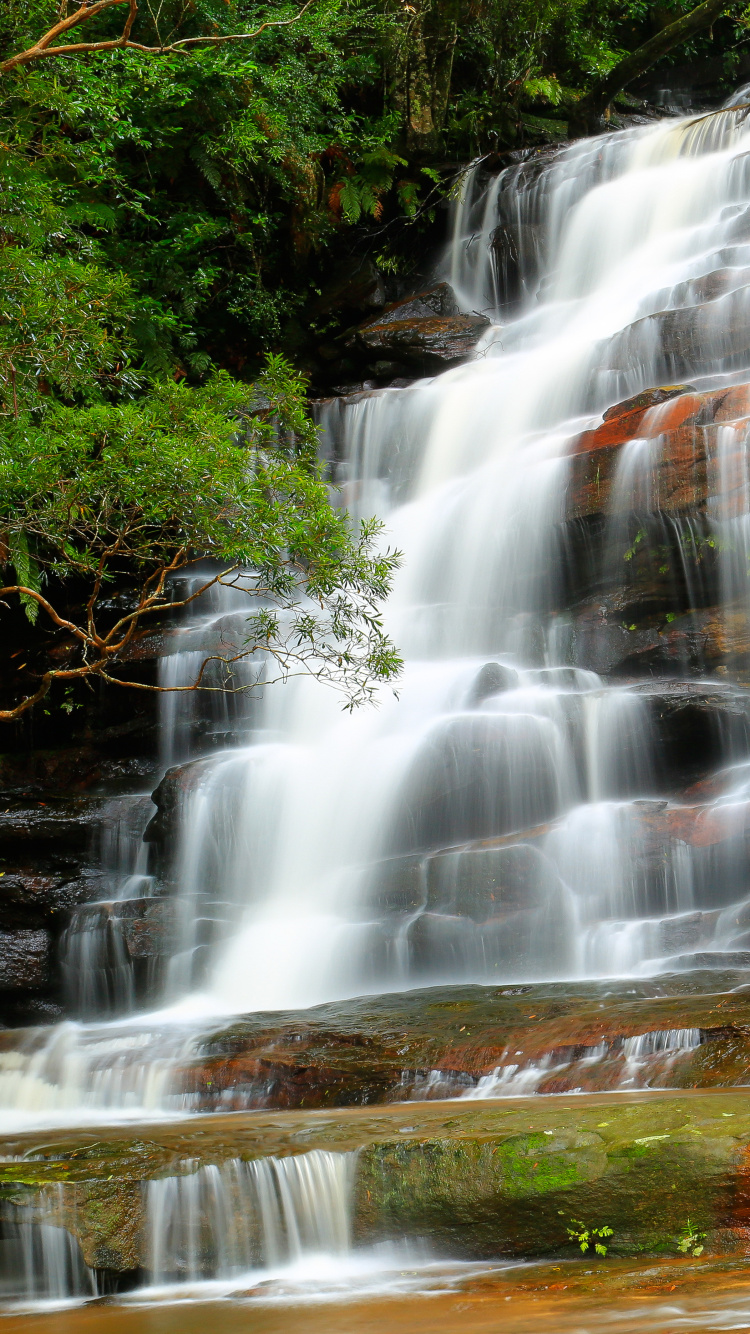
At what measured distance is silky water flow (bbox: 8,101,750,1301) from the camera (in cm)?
746

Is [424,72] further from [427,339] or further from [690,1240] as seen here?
[690,1240]

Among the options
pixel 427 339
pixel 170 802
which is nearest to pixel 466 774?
pixel 170 802

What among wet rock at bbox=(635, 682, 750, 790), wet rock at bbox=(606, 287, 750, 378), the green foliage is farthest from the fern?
wet rock at bbox=(606, 287, 750, 378)

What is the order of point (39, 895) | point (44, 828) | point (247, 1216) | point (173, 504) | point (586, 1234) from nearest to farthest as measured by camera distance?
point (586, 1234), point (247, 1216), point (173, 504), point (39, 895), point (44, 828)

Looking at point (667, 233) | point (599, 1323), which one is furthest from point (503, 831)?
point (667, 233)

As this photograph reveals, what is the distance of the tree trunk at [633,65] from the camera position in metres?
19.2

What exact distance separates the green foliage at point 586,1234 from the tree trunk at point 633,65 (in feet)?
70.0

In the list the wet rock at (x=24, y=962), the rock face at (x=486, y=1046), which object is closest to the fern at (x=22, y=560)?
the wet rock at (x=24, y=962)

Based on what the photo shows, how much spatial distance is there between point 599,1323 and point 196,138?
720 inches

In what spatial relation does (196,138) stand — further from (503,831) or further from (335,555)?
(503,831)

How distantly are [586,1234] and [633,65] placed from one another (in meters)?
22.0

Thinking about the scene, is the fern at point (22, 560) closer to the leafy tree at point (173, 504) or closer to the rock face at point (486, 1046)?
the leafy tree at point (173, 504)

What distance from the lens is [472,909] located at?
8.53 metres

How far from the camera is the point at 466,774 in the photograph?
32.9 ft
